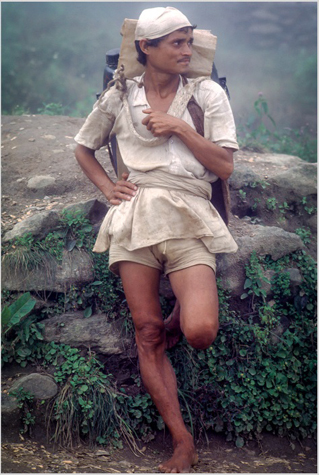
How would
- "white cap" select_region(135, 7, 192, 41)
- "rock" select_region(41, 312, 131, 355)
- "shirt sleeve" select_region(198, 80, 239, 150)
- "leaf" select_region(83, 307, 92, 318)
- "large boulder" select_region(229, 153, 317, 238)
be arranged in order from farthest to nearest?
"large boulder" select_region(229, 153, 317, 238) → "leaf" select_region(83, 307, 92, 318) → "rock" select_region(41, 312, 131, 355) → "shirt sleeve" select_region(198, 80, 239, 150) → "white cap" select_region(135, 7, 192, 41)

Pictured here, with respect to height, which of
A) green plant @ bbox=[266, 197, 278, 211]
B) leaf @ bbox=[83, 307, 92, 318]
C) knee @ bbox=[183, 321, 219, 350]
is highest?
green plant @ bbox=[266, 197, 278, 211]

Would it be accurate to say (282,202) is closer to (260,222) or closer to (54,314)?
(260,222)

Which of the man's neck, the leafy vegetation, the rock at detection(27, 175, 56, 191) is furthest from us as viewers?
the leafy vegetation

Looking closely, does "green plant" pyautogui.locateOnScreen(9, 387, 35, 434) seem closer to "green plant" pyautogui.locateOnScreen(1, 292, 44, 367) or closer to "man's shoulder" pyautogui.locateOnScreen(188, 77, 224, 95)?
"green plant" pyautogui.locateOnScreen(1, 292, 44, 367)

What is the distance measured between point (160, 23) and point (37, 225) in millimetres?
1729

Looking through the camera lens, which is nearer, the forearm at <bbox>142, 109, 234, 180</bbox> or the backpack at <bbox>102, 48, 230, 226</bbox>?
the forearm at <bbox>142, 109, 234, 180</bbox>

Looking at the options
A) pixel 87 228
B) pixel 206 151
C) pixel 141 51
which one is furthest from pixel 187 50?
pixel 87 228

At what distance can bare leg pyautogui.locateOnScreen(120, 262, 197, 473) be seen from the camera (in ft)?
9.71

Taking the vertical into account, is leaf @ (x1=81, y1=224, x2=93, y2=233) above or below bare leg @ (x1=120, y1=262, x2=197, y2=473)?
above

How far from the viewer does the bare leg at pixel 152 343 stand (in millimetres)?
2959

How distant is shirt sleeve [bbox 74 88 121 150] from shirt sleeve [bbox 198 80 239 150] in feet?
1.86

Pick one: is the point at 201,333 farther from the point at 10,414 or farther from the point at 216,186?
the point at 10,414

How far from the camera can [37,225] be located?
3.90 meters

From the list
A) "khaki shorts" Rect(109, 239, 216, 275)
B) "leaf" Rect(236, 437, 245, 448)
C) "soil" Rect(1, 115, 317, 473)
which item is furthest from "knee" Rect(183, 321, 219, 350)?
"leaf" Rect(236, 437, 245, 448)
